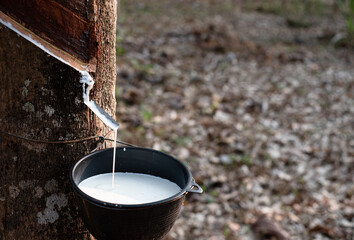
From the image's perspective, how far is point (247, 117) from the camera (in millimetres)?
4652

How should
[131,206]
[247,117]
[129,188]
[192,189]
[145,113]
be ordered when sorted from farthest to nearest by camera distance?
[247,117], [145,113], [129,188], [192,189], [131,206]

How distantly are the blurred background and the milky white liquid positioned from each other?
4.51 ft

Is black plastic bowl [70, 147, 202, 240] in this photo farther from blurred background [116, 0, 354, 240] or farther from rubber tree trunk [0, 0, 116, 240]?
blurred background [116, 0, 354, 240]

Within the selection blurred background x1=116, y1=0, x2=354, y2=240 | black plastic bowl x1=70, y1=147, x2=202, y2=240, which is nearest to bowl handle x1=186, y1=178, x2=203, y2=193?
black plastic bowl x1=70, y1=147, x2=202, y2=240

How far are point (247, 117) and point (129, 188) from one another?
3334 millimetres

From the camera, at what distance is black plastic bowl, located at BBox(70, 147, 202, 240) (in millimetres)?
1241

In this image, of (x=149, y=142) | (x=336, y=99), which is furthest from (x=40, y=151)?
(x=336, y=99)

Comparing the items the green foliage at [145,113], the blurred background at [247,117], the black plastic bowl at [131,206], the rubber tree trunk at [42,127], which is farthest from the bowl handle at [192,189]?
the green foliage at [145,113]

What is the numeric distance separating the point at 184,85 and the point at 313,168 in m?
2.22

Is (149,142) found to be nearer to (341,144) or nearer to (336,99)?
(341,144)

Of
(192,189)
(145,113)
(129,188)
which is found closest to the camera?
(192,189)

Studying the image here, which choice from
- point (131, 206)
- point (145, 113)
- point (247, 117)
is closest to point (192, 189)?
point (131, 206)

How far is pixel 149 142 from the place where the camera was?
12.7ft

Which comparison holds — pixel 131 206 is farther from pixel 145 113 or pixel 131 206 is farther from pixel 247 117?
pixel 247 117
